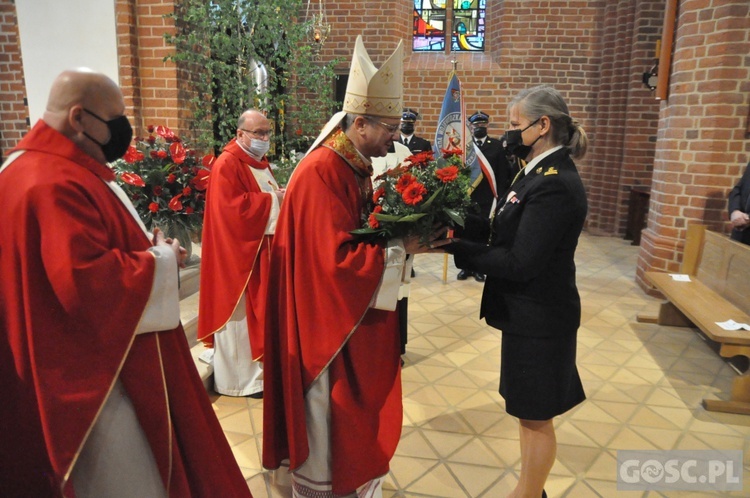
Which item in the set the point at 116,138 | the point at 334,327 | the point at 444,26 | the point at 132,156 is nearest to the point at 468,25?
the point at 444,26

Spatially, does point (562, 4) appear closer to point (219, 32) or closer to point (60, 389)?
point (219, 32)

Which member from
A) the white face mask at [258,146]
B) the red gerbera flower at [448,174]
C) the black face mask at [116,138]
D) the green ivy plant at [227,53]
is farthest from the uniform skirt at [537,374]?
the green ivy plant at [227,53]

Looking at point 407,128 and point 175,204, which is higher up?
point 407,128

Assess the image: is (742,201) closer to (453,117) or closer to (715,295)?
(715,295)

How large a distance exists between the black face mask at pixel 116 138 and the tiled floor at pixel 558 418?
177 cm

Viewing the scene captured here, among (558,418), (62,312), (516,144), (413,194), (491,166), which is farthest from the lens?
(491,166)

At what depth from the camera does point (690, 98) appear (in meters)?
5.20

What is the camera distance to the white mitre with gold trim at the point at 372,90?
2113 mm

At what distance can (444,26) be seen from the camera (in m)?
9.81

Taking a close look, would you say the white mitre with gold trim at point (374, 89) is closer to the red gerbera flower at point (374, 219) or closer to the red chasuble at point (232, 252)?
the red gerbera flower at point (374, 219)

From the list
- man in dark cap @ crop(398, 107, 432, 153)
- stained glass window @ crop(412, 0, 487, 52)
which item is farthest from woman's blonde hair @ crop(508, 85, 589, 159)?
stained glass window @ crop(412, 0, 487, 52)

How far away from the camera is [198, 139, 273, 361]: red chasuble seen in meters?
3.27

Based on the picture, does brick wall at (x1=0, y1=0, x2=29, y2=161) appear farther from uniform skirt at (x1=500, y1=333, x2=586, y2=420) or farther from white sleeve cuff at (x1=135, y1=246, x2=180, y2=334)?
uniform skirt at (x1=500, y1=333, x2=586, y2=420)

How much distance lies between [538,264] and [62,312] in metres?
1.57
